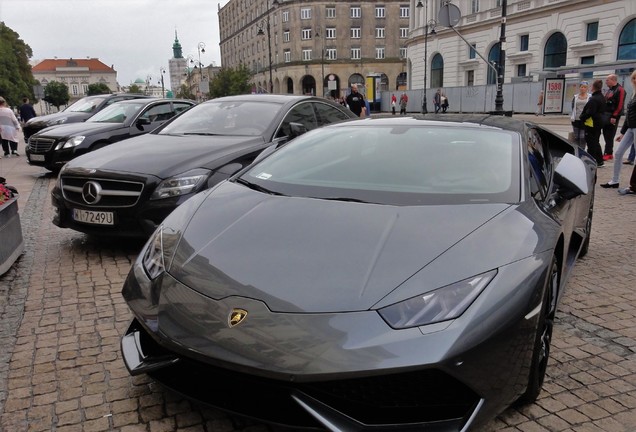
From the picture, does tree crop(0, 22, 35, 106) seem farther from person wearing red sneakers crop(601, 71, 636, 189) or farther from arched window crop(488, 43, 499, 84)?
person wearing red sneakers crop(601, 71, 636, 189)

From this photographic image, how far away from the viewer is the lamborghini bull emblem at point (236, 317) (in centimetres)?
195

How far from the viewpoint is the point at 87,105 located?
1432 centimetres

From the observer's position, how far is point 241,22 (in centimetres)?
10888

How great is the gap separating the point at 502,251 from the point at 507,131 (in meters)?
1.45

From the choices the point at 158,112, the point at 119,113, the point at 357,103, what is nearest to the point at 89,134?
the point at 119,113

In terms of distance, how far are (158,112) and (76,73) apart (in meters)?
159

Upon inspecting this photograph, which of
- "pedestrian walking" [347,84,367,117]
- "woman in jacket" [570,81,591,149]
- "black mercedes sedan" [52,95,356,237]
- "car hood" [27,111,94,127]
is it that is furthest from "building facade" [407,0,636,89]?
"black mercedes sedan" [52,95,356,237]

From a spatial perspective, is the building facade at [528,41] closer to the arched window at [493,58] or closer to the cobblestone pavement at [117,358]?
the arched window at [493,58]

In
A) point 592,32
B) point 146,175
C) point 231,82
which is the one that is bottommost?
point 146,175

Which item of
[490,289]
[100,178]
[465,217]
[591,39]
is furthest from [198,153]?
[591,39]

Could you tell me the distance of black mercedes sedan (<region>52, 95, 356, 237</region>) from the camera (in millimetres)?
4711

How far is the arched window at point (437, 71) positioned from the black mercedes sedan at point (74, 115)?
43.9 m

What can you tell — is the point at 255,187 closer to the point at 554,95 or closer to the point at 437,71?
the point at 554,95

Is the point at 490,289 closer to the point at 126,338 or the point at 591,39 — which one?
the point at 126,338
